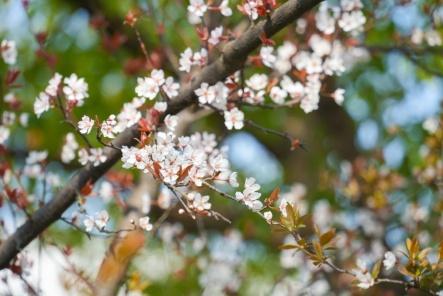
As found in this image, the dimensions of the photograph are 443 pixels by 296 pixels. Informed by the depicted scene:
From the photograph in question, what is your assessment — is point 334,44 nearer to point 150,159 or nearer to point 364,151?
point 150,159

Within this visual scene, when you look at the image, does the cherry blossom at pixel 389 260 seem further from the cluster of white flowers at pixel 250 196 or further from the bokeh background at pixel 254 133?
the bokeh background at pixel 254 133

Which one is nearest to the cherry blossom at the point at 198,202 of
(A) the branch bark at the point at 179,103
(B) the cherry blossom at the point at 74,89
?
(A) the branch bark at the point at 179,103

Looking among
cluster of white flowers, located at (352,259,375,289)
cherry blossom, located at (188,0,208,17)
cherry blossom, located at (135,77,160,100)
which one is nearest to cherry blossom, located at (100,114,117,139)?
cherry blossom, located at (135,77,160,100)

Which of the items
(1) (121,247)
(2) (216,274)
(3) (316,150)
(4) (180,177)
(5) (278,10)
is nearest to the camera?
(4) (180,177)

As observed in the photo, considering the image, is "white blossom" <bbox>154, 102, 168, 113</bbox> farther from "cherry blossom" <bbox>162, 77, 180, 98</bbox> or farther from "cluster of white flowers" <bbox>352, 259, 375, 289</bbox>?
"cluster of white flowers" <bbox>352, 259, 375, 289</bbox>

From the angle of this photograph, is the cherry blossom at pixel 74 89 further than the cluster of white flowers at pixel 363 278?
Yes

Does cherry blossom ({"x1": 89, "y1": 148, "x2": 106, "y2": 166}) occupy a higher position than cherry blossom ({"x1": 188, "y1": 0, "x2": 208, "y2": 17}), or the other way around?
cherry blossom ({"x1": 188, "y1": 0, "x2": 208, "y2": 17})

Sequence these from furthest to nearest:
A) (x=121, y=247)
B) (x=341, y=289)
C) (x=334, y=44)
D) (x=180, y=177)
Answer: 1. (x=341, y=289)
2. (x=334, y=44)
3. (x=121, y=247)
4. (x=180, y=177)

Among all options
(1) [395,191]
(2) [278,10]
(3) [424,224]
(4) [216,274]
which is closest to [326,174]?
(1) [395,191]
